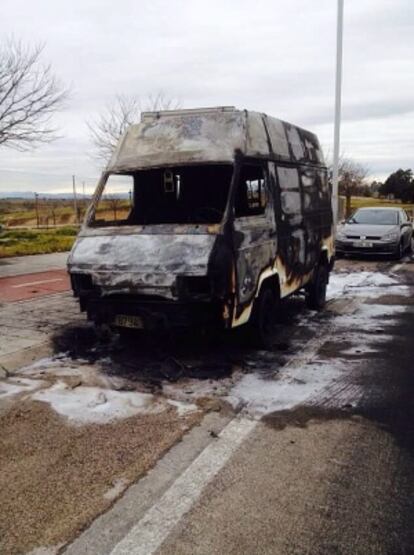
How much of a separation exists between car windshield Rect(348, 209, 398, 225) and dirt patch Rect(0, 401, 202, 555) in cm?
1429

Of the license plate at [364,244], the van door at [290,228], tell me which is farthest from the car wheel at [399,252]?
the van door at [290,228]

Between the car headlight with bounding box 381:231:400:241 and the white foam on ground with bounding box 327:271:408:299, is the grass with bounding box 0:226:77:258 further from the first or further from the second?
the car headlight with bounding box 381:231:400:241

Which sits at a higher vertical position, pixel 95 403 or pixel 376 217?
pixel 376 217

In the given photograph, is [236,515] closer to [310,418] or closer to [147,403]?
[310,418]

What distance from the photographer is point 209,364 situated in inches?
230

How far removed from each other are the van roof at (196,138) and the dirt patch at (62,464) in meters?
2.97

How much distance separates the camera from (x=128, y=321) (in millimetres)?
5719

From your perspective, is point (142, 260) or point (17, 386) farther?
point (142, 260)

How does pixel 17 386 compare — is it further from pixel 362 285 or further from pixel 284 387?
pixel 362 285

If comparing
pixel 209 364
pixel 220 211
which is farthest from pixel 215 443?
Answer: pixel 220 211

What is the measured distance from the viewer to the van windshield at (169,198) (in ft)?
20.7

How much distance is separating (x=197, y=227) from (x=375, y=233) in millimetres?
11910

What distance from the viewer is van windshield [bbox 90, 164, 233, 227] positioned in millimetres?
6324

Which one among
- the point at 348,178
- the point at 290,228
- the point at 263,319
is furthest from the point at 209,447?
the point at 348,178
